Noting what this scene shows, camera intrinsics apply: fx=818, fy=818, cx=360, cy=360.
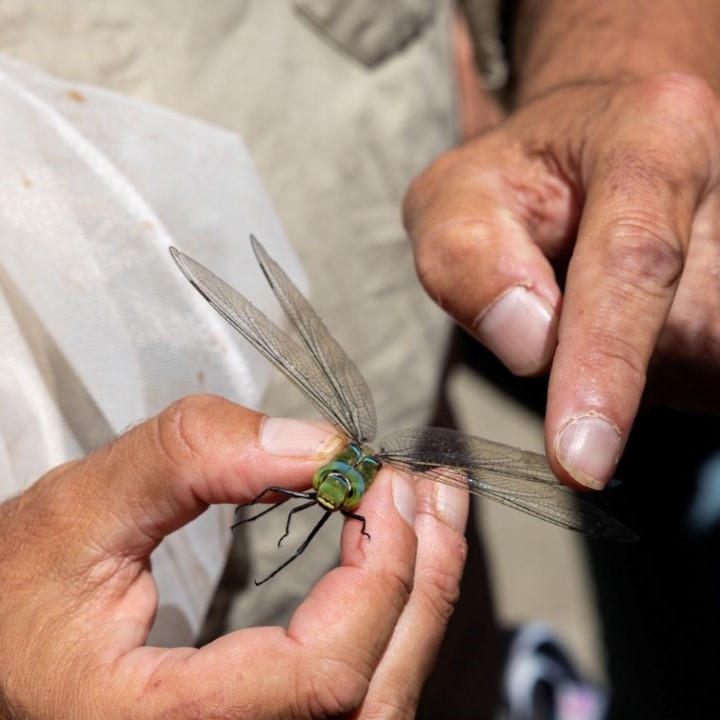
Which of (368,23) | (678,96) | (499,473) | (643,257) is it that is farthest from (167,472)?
(368,23)

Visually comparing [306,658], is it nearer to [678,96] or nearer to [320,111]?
[678,96]

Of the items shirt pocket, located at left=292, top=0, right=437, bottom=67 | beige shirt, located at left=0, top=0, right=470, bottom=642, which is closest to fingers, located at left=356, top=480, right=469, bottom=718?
beige shirt, located at left=0, top=0, right=470, bottom=642

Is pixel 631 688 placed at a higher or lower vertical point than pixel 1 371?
lower

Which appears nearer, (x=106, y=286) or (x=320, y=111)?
(x=106, y=286)

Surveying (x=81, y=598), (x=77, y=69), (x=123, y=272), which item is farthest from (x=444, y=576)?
(x=77, y=69)

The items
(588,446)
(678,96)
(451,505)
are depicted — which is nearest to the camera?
(588,446)

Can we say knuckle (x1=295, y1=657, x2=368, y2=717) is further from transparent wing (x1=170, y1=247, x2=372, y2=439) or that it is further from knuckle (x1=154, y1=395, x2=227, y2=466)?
transparent wing (x1=170, y1=247, x2=372, y2=439)

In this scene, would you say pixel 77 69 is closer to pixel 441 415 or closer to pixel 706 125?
pixel 706 125
